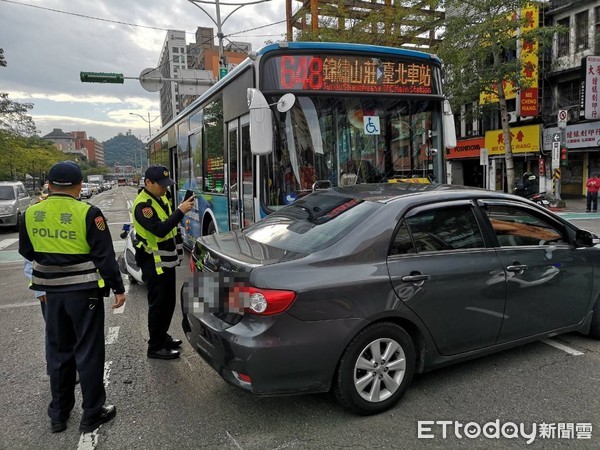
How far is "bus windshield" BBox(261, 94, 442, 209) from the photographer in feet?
17.1

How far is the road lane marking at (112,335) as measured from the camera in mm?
4742

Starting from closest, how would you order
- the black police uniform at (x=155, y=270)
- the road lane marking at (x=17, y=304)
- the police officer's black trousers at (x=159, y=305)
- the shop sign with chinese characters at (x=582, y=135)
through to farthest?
the black police uniform at (x=155, y=270), the police officer's black trousers at (x=159, y=305), the road lane marking at (x=17, y=304), the shop sign with chinese characters at (x=582, y=135)

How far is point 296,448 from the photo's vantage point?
2773 mm

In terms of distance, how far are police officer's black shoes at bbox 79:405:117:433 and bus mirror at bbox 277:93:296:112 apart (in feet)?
10.6

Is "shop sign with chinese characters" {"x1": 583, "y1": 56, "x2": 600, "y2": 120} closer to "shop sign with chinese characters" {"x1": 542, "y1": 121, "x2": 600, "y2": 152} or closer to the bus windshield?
"shop sign with chinese characters" {"x1": 542, "y1": 121, "x2": 600, "y2": 152}

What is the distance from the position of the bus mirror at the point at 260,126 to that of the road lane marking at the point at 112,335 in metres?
2.47

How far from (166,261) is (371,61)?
11.4 feet

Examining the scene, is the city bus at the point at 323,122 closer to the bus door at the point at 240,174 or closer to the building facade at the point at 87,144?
the bus door at the point at 240,174

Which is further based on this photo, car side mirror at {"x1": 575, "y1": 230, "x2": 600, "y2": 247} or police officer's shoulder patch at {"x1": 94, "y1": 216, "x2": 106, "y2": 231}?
car side mirror at {"x1": 575, "y1": 230, "x2": 600, "y2": 247}

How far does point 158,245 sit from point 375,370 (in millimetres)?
2160

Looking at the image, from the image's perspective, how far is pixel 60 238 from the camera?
2.87 metres

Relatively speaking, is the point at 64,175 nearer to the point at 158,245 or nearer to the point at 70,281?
the point at 70,281

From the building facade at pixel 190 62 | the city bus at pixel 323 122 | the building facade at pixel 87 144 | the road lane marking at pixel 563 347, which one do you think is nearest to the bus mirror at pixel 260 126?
the city bus at pixel 323 122
